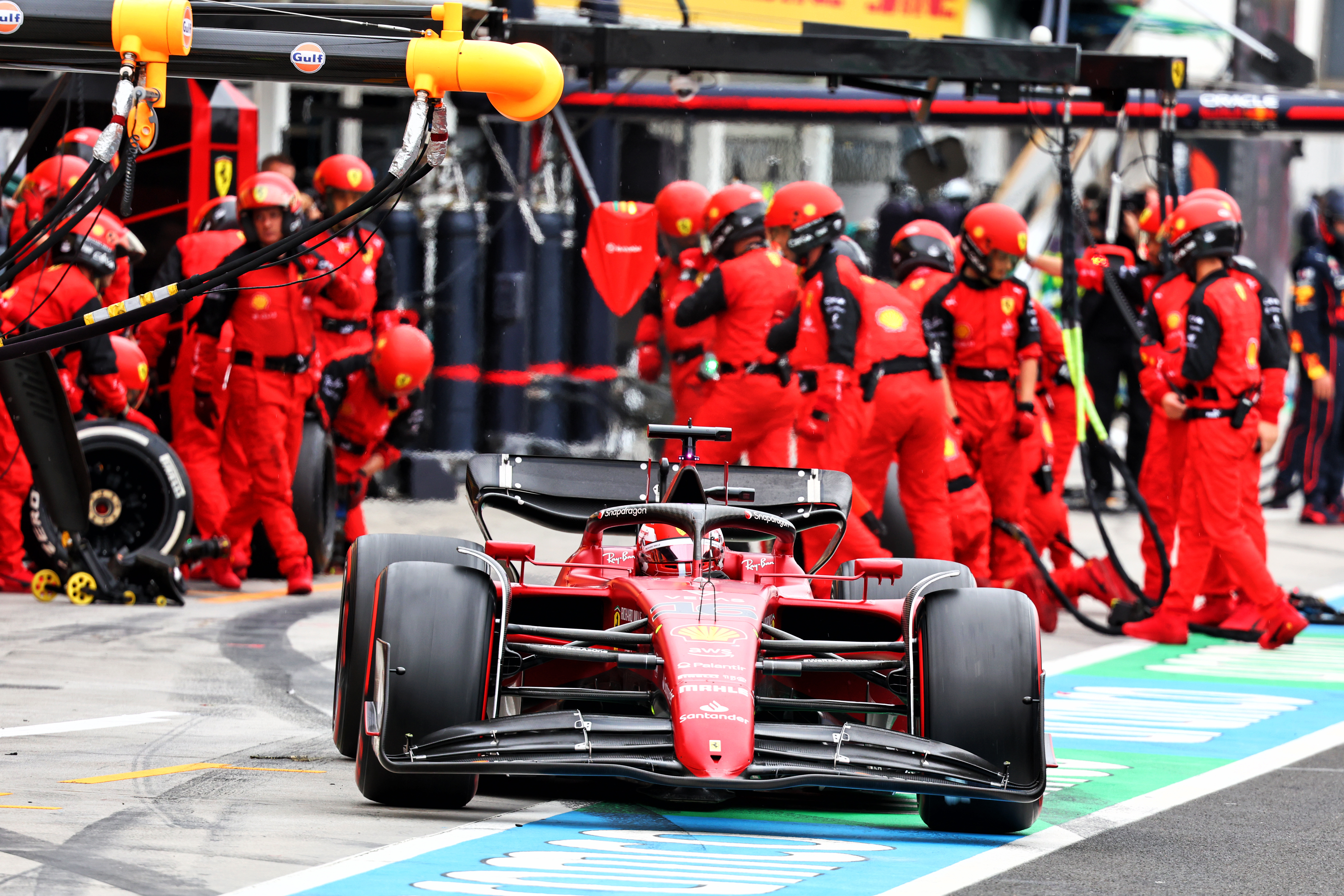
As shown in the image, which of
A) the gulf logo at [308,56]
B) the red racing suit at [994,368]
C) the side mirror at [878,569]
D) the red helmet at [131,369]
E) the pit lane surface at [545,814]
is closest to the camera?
the pit lane surface at [545,814]

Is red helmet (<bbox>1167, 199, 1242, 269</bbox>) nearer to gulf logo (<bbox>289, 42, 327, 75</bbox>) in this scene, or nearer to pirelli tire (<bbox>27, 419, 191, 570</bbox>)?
pirelli tire (<bbox>27, 419, 191, 570</bbox>)

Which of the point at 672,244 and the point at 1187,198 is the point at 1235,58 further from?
the point at 1187,198

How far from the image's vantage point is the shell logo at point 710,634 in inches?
221

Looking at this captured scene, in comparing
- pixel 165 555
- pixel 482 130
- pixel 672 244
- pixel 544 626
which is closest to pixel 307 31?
pixel 544 626

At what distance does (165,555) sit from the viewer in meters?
11.0

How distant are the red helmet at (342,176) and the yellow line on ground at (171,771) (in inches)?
228

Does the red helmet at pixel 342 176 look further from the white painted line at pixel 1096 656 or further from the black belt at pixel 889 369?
the white painted line at pixel 1096 656

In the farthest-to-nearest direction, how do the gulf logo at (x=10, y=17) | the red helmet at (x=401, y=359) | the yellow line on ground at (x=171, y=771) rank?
the red helmet at (x=401, y=359) < the gulf logo at (x=10, y=17) < the yellow line on ground at (x=171, y=771)

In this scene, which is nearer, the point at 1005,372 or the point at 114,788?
the point at 114,788

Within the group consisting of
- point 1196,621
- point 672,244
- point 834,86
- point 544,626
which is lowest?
point 1196,621

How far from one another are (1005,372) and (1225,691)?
2572 mm

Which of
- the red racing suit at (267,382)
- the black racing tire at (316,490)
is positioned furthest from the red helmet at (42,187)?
the black racing tire at (316,490)

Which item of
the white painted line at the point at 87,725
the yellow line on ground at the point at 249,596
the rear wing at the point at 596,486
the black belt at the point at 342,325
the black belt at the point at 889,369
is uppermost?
the black belt at the point at 342,325

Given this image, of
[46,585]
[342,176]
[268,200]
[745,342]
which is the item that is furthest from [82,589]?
[745,342]
